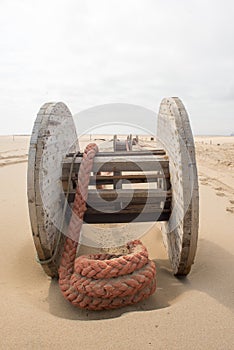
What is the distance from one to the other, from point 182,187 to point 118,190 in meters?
0.70

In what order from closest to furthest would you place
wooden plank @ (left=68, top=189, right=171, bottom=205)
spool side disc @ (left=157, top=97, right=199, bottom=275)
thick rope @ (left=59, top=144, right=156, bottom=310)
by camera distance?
thick rope @ (left=59, top=144, right=156, bottom=310), spool side disc @ (left=157, top=97, right=199, bottom=275), wooden plank @ (left=68, top=189, right=171, bottom=205)

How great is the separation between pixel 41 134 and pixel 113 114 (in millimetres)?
1750

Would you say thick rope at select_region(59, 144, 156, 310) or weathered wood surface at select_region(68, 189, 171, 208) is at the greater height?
weathered wood surface at select_region(68, 189, 171, 208)

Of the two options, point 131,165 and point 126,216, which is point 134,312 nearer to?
point 126,216

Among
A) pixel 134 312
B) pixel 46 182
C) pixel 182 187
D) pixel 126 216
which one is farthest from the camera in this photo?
pixel 126 216

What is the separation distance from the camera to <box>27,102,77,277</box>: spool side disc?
2393mm

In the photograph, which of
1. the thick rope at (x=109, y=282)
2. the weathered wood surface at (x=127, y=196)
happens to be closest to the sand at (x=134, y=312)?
the thick rope at (x=109, y=282)

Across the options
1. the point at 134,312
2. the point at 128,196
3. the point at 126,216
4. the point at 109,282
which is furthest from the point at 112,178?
the point at 134,312

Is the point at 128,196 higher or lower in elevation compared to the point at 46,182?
lower

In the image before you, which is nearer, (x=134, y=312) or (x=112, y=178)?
(x=134, y=312)

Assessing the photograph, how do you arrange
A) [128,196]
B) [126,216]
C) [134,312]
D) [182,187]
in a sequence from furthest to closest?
1. [126,216]
2. [128,196]
3. [182,187]
4. [134,312]

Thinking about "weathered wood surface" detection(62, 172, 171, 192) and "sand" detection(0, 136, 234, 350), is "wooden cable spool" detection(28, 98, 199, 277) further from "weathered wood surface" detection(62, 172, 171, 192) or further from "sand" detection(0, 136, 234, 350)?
"sand" detection(0, 136, 234, 350)

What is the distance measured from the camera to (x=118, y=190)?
2896 mm

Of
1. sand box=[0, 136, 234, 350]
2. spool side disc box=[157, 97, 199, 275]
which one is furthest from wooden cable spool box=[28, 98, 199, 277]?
sand box=[0, 136, 234, 350]
